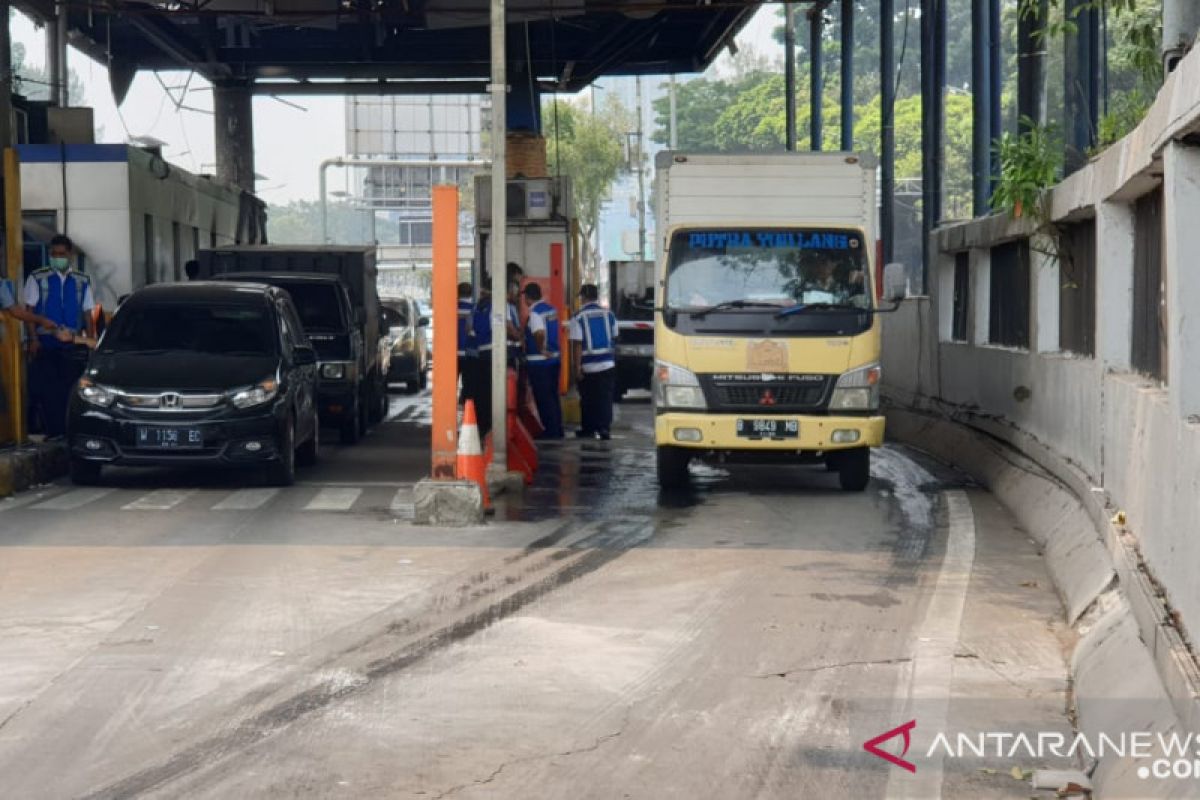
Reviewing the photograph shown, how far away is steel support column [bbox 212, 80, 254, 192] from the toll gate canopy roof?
1.75m

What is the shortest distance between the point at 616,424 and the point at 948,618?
1713 centimetres

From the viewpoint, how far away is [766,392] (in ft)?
53.7

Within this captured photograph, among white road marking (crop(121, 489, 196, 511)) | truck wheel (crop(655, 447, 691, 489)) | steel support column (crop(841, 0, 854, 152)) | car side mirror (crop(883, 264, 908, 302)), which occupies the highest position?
steel support column (crop(841, 0, 854, 152))

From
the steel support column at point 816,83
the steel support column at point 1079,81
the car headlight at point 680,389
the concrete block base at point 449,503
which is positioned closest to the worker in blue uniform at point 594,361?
the steel support column at point 1079,81

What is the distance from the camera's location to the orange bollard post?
14.7 meters

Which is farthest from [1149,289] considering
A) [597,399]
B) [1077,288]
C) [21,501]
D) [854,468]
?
[597,399]

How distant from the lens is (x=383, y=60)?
131 ft

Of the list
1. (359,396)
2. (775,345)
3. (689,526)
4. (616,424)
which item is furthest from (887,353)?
(689,526)

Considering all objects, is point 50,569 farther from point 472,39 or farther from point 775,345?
point 472,39

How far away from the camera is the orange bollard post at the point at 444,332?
14.7 m

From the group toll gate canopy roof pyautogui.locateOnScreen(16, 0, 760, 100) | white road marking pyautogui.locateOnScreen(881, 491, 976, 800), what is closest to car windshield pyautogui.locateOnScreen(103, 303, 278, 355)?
white road marking pyautogui.locateOnScreen(881, 491, 976, 800)

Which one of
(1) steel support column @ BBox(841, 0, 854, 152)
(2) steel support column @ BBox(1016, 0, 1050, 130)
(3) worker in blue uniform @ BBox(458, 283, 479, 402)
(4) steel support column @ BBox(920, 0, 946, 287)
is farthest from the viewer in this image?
(1) steel support column @ BBox(841, 0, 854, 152)

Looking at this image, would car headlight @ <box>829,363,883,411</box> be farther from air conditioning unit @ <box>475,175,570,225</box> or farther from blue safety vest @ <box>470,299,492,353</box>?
air conditioning unit @ <box>475,175,570,225</box>

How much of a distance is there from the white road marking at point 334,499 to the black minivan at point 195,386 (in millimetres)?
536
